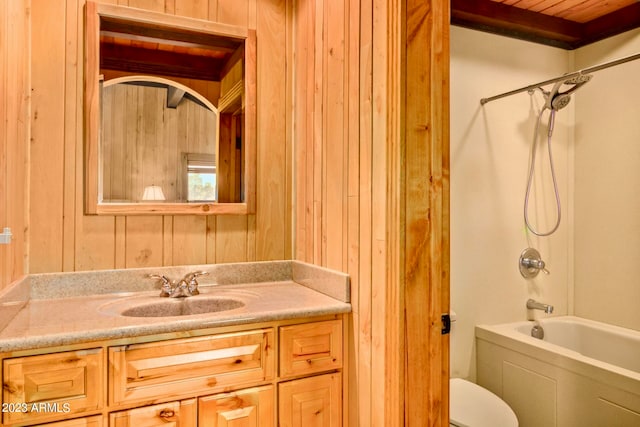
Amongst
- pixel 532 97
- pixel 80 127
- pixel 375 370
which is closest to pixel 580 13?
pixel 532 97

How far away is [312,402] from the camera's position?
1.56 metres

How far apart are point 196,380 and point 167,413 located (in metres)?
0.13

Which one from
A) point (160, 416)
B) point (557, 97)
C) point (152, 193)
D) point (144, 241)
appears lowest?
point (160, 416)

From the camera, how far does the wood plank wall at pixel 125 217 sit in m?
1.69

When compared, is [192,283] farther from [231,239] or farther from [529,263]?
[529,263]

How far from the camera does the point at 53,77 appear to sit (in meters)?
1.71

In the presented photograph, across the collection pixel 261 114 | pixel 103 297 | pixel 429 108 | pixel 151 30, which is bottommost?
pixel 103 297

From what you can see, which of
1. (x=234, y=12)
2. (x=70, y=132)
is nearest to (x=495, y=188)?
(x=234, y=12)

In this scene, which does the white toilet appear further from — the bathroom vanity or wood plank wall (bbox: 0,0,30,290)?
wood plank wall (bbox: 0,0,30,290)

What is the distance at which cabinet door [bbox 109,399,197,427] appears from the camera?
1.28 meters

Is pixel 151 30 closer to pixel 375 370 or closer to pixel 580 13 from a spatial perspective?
pixel 375 370

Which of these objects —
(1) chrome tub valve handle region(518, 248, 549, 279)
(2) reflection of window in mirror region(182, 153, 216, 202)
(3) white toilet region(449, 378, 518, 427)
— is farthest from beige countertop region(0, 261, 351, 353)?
(1) chrome tub valve handle region(518, 248, 549, 279)

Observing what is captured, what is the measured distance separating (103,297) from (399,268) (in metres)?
1.23

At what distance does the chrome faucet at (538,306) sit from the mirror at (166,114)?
1.89 m
